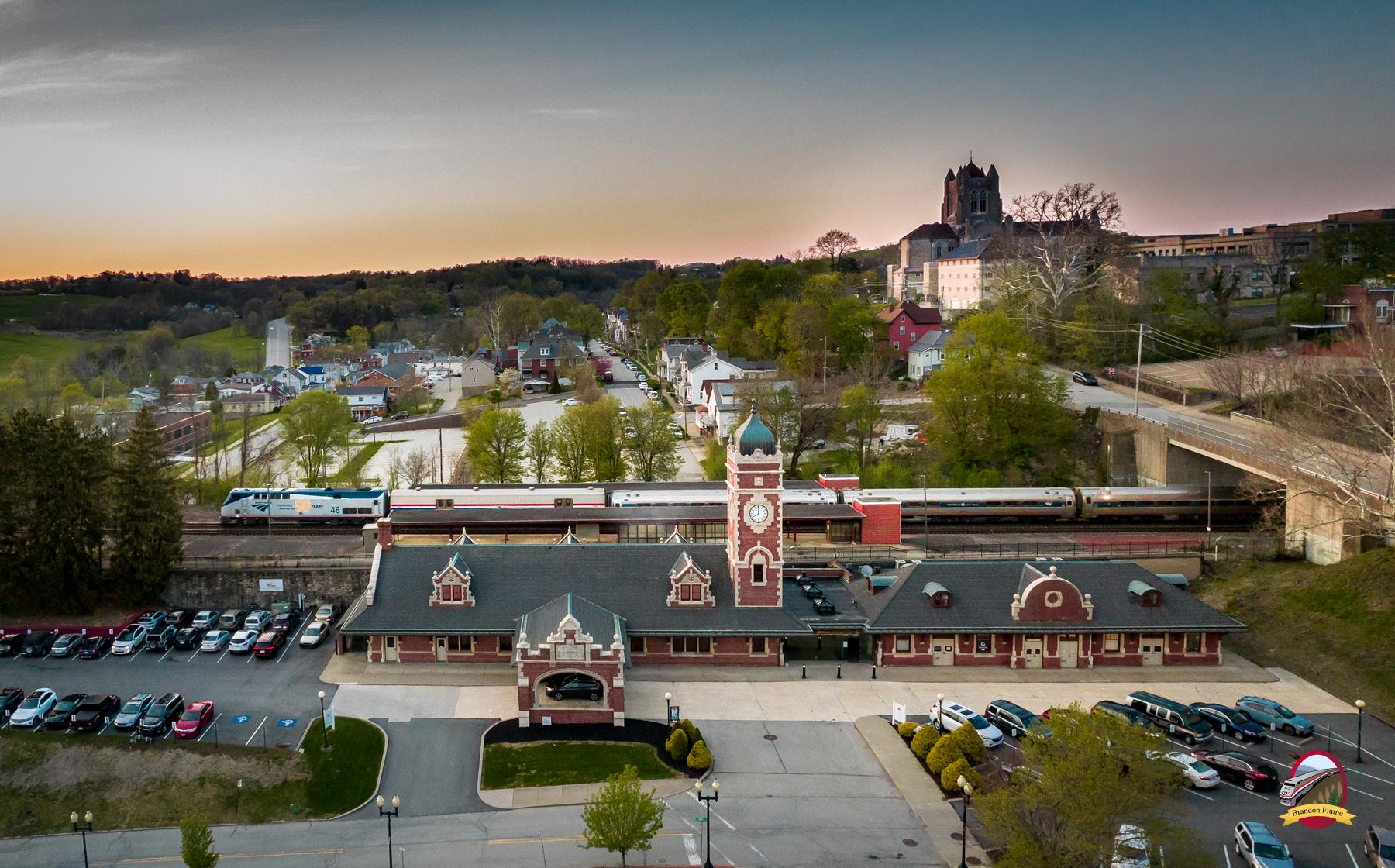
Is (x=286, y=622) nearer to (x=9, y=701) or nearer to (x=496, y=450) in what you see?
(x=9, y=701)

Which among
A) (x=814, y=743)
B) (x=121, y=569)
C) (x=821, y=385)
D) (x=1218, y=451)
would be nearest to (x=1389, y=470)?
(x=1218, y=451)

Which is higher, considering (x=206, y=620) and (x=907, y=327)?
(x=907, y=327)

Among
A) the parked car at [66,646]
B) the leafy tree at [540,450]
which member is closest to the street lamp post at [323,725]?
the parked car at [66,646]

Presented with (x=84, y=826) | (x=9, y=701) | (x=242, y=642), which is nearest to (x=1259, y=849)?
(x=84, y=826)

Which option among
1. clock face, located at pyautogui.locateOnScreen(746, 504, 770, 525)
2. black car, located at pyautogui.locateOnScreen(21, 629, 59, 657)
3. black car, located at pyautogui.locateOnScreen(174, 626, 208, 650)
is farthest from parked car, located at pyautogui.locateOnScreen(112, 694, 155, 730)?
clock face, located at pyautogui.locateOnScreen(746, 504, 770, 525)

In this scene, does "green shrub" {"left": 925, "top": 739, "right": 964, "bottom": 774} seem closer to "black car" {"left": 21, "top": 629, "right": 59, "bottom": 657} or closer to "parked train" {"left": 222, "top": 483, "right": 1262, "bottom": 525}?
"parked train" {"left": 222, "top": 483, "right": 1262, "bottom": 525}

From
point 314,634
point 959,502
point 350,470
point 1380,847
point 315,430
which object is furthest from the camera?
point 315,430

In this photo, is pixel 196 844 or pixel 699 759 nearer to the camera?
pixel 196 844
